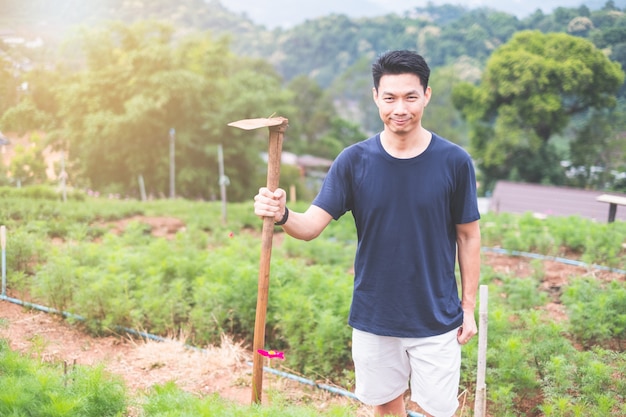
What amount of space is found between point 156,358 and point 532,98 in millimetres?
13861

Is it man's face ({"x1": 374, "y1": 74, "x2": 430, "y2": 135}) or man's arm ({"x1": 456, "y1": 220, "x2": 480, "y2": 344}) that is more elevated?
man's face ({"x1": 374, "y1": 74, "x2": 430, "y2": 135})

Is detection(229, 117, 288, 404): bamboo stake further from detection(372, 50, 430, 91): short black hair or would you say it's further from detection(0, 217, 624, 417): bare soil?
detection(0, 217, 624, 417): bare soil

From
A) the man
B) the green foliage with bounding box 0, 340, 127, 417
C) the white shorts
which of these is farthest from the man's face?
the green foliage with bounding box 0, 340, 127, 417

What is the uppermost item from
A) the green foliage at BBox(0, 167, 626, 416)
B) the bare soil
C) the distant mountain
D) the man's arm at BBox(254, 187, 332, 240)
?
the distant mountain

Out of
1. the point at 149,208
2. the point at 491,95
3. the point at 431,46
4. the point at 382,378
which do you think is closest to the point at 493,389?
the point at 382,378

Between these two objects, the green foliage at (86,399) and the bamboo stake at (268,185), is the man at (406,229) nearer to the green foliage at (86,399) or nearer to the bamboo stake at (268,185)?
the bamboo stake at (268,185)

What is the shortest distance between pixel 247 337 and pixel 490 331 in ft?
6.24

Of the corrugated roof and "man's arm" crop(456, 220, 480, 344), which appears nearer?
"man's arm" crop(456, 220, 480, 344)

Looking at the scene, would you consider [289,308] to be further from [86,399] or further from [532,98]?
[532,98]

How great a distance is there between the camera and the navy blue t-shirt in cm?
253

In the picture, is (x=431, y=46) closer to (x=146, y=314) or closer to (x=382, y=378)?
→ (x=146, y=314)

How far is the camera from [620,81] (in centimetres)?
1328

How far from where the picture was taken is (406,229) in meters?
2.55

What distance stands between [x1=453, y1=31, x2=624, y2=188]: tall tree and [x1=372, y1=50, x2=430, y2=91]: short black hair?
41.0 ft
